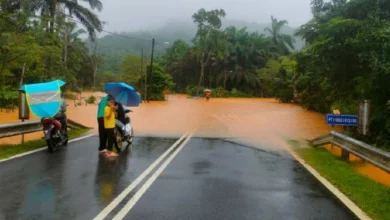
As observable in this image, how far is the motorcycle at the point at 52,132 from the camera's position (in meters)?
10.7

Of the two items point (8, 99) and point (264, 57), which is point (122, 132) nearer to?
point (8, 99)

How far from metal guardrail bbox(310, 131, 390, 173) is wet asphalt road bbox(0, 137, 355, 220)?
1331mm

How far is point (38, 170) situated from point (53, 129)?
278 cm

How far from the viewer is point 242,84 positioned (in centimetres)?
8306

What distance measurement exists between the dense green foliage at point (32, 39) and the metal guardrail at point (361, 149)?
16820 mm

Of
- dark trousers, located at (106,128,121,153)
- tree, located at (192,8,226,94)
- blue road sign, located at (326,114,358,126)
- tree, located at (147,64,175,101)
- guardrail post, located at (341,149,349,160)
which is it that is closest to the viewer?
dark trousers, located at (106,128,121,153)

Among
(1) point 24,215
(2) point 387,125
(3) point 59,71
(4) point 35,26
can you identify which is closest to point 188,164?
(1) point 24,215

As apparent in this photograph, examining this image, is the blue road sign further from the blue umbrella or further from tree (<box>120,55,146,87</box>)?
tree (<box>120,55,146,87</box>)

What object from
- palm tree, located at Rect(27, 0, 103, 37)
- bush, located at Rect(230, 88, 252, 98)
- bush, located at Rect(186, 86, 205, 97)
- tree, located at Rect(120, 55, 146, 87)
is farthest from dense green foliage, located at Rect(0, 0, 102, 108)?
tree, located at Rect(120, 55, 146, 87)

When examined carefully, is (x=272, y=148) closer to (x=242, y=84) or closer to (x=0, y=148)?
(x=0, y=148)

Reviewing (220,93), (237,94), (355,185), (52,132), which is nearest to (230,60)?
(237,94)

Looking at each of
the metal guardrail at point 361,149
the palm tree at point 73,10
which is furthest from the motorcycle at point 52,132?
the palm tree at point 73,10

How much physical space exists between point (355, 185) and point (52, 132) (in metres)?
7.18

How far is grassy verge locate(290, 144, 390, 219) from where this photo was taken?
610 cm
